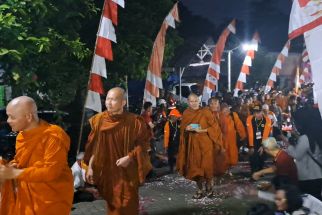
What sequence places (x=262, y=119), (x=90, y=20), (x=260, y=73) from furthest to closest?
(x=260, y=73), (x=90, y=20), (x=262, y=119)

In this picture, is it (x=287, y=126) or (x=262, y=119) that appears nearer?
(x=262, y=119)

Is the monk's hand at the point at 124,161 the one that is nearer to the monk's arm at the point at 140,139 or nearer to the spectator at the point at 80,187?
the monk's arm at the point at 140,139

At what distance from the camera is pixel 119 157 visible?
6344 millimetres

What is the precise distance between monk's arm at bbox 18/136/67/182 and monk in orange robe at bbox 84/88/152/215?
178cm

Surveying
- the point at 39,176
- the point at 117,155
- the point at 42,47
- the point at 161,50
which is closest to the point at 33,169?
the point at 39,176

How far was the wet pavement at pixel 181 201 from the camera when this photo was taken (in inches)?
317

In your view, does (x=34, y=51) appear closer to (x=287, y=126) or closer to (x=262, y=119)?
(x=262, y=119)

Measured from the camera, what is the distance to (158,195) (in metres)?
9.45

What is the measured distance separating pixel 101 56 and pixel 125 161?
295 centimetres

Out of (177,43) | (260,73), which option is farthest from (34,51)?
(260,73)

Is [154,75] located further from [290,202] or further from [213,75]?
[290,202]

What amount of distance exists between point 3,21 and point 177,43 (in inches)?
362

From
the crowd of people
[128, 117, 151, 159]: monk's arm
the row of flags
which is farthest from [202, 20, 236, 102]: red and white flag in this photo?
→ [128, 117, 151, 159]: monk's arm

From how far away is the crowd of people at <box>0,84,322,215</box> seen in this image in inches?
177
